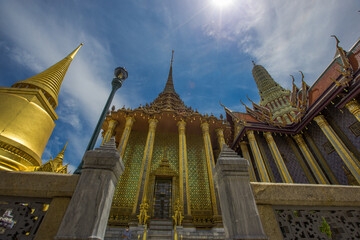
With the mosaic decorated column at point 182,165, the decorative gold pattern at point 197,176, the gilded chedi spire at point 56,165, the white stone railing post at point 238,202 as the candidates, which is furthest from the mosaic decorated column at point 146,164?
the gilded chedi spire at point 56,165

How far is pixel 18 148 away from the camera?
424 inches

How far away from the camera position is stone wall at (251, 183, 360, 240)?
233 cm

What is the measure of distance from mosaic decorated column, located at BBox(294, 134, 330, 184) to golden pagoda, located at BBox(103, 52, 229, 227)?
17.5 feet

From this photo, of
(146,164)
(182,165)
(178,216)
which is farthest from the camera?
(182,165)

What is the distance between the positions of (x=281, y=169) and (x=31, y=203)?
12221mm

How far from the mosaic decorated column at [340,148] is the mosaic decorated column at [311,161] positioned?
6.05ft

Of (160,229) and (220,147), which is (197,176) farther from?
(160,229)

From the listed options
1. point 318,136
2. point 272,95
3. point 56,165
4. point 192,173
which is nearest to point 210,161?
point 192,173

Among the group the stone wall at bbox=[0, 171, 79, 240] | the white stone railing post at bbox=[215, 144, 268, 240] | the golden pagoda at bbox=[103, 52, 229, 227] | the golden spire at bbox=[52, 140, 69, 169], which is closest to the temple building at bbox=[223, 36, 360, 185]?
the golden pagoda at bbox=[103, 52, 229, 227]

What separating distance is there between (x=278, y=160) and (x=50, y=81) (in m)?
21.2

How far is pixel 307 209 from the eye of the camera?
2.50 meters

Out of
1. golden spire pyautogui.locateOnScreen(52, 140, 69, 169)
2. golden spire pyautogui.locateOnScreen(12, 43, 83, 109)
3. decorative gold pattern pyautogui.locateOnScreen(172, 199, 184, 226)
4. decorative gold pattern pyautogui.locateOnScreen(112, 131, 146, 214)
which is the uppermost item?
golden spire pyautogui.locateOnScreen(12, 43, 83, 109)

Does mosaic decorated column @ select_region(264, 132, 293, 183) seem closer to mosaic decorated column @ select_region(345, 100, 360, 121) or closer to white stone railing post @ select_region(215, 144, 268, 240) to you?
mosaic decorated column @ select_region(345, 100, 360, 121)

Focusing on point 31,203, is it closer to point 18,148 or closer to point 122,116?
point 122,116
